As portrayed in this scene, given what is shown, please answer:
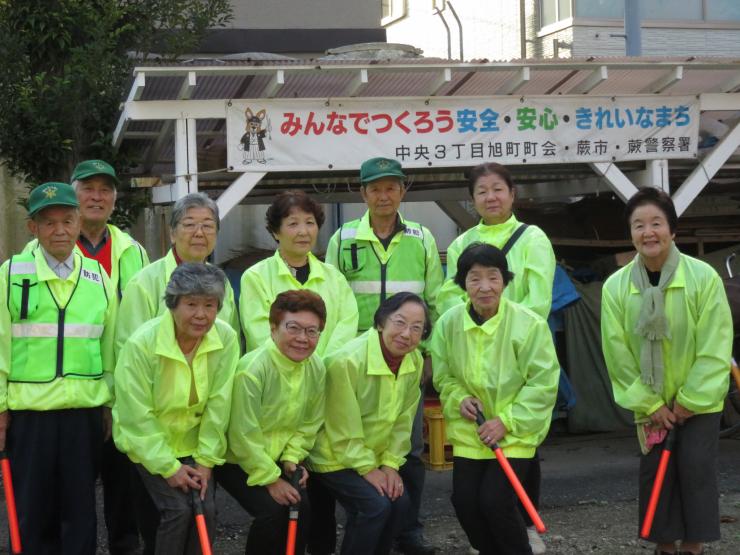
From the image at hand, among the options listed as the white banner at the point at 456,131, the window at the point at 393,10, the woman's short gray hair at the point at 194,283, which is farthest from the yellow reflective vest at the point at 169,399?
the window at the point at 393,10

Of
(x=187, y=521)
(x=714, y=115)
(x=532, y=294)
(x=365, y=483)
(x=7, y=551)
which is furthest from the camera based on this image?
(x=714, y=115)

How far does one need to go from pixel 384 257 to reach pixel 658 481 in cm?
179

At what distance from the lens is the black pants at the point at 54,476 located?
4672 mm

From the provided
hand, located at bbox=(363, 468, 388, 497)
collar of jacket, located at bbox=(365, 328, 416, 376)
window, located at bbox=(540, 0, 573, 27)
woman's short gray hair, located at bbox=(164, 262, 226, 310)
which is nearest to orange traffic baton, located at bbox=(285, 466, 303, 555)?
hand, located at bbox=(363, 468, 388, 497)

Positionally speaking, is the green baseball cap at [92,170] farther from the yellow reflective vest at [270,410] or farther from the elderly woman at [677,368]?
the elderly woman at [677,368]

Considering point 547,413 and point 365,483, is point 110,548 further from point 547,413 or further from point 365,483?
point 547,413

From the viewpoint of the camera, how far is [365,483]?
4.82 m

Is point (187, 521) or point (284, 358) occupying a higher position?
point (284, 358)

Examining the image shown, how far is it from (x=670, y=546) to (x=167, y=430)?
8.17 feet

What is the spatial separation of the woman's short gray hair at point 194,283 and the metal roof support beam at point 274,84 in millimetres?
2529

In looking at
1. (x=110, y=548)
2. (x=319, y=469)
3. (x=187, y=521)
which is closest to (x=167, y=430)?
(x=187, y=521)

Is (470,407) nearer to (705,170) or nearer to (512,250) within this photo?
(512,250)

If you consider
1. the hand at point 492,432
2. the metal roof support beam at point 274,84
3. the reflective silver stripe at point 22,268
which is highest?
the metal roof support beam at point 274,84

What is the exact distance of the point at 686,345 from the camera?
16.5 ft
